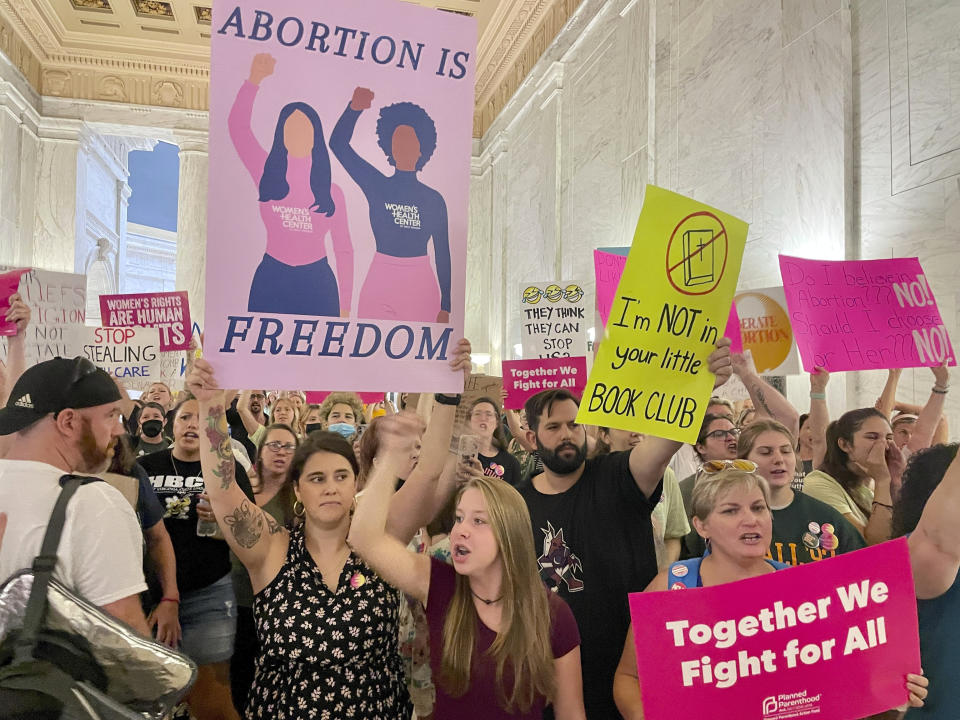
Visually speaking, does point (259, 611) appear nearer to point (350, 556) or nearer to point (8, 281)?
point (350, 556)

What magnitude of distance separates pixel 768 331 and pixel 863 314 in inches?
72.2

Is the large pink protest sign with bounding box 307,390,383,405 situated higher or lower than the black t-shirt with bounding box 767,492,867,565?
higher

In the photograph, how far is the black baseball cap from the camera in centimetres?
195

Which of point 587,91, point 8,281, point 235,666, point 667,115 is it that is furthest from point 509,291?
point 235,666

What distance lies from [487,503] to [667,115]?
7.79 m

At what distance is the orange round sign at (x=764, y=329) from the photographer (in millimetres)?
5723

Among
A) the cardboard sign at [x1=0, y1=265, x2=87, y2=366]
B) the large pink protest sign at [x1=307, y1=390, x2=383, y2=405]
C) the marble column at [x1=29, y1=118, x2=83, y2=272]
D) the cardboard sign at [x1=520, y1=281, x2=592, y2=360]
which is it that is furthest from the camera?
the marble column at [x1=29, y1=118, x2=83, y2=272]

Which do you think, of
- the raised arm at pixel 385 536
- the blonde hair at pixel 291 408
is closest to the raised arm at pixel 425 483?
the raised arm at pixel 385 536

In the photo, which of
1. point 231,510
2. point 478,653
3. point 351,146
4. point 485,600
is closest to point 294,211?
point 351,146

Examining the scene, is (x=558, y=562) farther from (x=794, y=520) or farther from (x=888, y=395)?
(x=888, y=395)

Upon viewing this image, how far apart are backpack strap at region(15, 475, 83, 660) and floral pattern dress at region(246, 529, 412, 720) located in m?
0.76

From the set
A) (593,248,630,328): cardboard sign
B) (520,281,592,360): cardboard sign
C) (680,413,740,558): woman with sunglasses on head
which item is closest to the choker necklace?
(680,413,740,558): woman with sunglasses on head

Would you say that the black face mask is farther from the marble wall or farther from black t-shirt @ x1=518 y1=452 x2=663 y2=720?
the marble wall

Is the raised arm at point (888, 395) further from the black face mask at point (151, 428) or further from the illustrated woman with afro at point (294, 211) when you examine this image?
the black face mask at point (151, 428)
